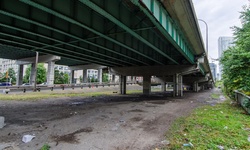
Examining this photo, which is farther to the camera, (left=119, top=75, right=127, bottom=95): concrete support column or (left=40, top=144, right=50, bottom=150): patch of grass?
(left=119, top=75, right=127, bottom=95): concrete support column

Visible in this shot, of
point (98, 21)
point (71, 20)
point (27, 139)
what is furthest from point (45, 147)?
point (98, 21)

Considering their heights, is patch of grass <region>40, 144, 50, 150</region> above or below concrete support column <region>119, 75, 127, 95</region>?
below

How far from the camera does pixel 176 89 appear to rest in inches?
1062

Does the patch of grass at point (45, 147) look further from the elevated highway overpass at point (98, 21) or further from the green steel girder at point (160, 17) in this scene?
the green steel girder at point (160, 17)

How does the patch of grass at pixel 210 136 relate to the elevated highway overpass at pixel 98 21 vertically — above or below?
below

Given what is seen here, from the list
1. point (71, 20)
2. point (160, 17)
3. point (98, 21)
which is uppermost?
point (98, 21)

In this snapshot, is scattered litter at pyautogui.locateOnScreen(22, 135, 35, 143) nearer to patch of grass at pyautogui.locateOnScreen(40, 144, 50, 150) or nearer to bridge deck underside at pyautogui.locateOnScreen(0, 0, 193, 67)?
patch of grass at pyautogui.locateOnScreen(40, 144, 50, 150)

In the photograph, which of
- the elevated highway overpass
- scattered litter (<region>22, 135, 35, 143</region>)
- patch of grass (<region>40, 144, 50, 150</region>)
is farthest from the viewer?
the elevated highway overpass

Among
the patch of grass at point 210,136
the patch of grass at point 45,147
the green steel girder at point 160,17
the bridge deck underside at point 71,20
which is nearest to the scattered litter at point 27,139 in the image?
the patch of grass at point 45,147

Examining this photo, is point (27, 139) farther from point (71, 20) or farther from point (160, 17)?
point (160, 17)

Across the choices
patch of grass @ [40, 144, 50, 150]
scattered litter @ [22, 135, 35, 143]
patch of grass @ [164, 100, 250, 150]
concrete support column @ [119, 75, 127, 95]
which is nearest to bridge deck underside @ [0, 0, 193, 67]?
scattered litter @ [22, 135, 35, 143]

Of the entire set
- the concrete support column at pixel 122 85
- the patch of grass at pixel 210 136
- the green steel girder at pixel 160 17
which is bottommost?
the patch of grass at pixel 210 136

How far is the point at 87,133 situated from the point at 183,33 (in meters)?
11.9

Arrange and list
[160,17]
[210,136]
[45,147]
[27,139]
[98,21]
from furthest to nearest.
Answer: [98,21]
[160,17]
[210,136]
[27,139]
[45,147]
